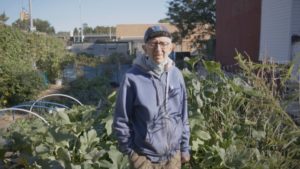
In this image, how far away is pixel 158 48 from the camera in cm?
258

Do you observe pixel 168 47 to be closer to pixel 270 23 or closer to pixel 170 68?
pixel 170 68

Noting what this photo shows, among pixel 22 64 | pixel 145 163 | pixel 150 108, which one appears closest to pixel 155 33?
pixel 150 108

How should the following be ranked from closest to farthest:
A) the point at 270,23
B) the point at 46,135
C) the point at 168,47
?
the point at 168,47
the point at 46,135
the point at 270,23

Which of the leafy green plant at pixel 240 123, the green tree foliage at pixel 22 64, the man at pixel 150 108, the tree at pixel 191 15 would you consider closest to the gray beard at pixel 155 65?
the man at pixel 150 108

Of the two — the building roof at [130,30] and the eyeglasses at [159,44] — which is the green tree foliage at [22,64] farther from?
the building roof at [130,30]

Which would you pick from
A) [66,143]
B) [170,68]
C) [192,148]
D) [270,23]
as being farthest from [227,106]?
[270,23]

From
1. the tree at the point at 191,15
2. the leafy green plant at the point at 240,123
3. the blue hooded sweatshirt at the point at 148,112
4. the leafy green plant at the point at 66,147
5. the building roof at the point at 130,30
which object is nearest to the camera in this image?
the blue hooded sweatshirt at the point at 148,112

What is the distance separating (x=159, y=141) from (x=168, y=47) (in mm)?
652

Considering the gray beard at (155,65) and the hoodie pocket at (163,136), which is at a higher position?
the gray beard at (155,65)

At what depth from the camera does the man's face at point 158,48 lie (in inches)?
102

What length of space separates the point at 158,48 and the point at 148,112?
1.44 ft

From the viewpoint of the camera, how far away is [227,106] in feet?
12.4

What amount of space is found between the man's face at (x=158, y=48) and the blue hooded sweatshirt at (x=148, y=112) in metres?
0.08

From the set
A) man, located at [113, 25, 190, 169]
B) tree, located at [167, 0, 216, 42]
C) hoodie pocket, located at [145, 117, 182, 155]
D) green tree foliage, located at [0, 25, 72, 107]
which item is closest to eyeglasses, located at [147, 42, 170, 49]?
man, located at [113, 25, 190, 169]
